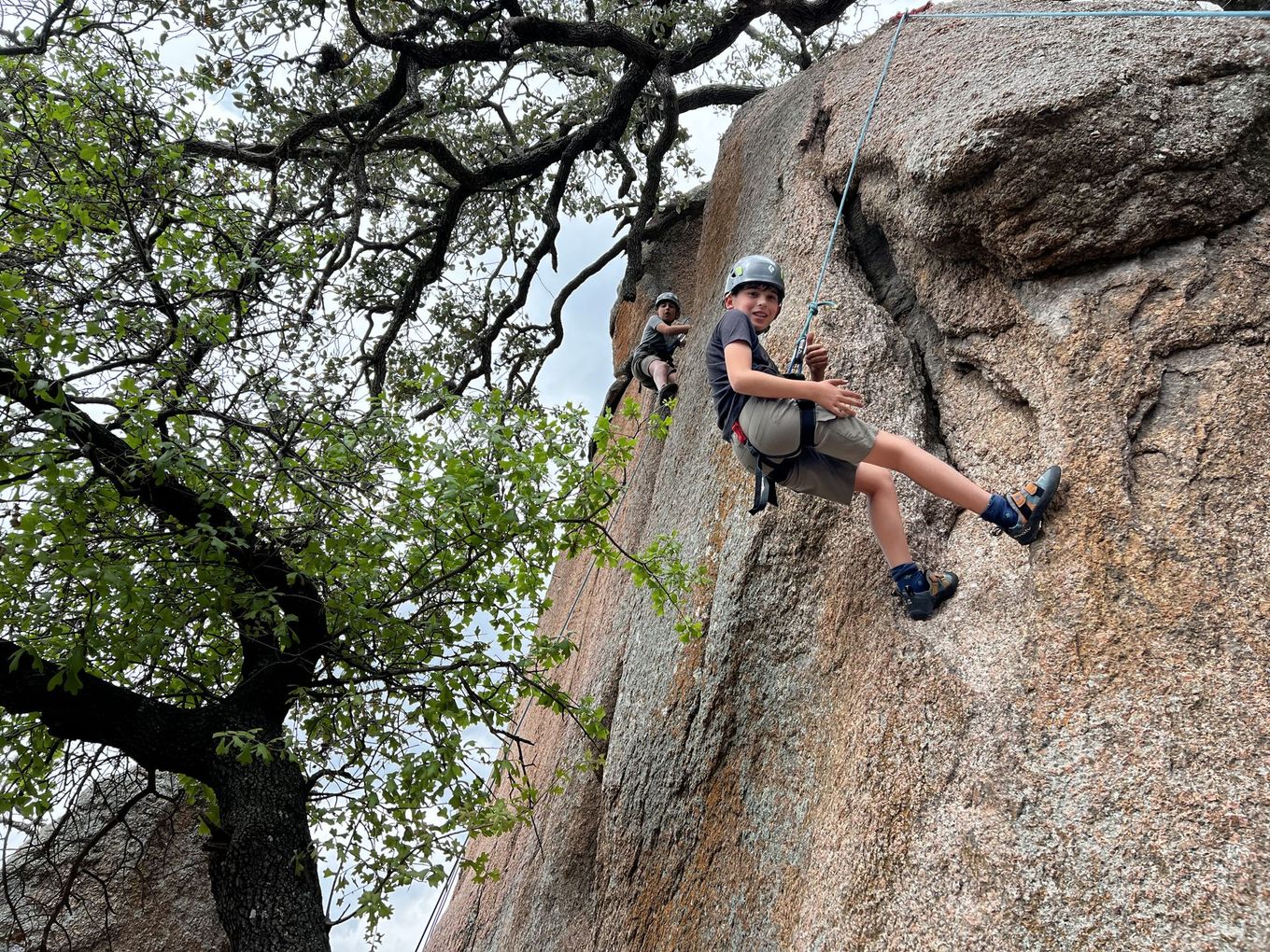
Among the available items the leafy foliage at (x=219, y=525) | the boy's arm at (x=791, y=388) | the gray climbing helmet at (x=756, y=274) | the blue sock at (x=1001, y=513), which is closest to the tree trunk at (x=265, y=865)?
the leafy foliage at (x=219, y=525)

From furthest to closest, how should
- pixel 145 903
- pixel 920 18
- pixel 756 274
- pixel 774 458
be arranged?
pixel 145 903 → pixel 920 18 → pixel 756 274 → pixel 774 458

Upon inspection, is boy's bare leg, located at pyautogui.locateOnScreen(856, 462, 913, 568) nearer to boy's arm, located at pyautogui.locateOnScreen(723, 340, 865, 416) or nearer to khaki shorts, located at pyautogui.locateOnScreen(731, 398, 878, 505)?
khaki shorts, located at pyautogui.locateOnScreen(731, 398, 878, 505)

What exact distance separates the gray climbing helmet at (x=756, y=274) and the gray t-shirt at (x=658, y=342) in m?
4.76

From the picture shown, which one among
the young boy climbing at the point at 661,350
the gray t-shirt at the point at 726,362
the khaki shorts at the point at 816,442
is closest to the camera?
the khaki shorts at the point at 816,442

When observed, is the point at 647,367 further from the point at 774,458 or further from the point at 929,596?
the point at 929,596

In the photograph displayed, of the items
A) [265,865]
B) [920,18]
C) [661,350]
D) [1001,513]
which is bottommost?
[265,865]

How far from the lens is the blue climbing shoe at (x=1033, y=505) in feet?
13.0

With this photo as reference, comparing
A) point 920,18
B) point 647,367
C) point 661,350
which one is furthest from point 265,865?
point 920,18

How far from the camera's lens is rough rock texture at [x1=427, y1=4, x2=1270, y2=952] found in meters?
3.17

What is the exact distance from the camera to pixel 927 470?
423 centimetres

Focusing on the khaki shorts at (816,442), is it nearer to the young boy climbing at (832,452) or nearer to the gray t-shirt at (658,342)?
the young boy climbing at (832,452)

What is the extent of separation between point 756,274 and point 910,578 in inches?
74.2

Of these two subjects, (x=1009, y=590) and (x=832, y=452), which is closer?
(x=1009, y=590)

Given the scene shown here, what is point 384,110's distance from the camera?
9.43m
